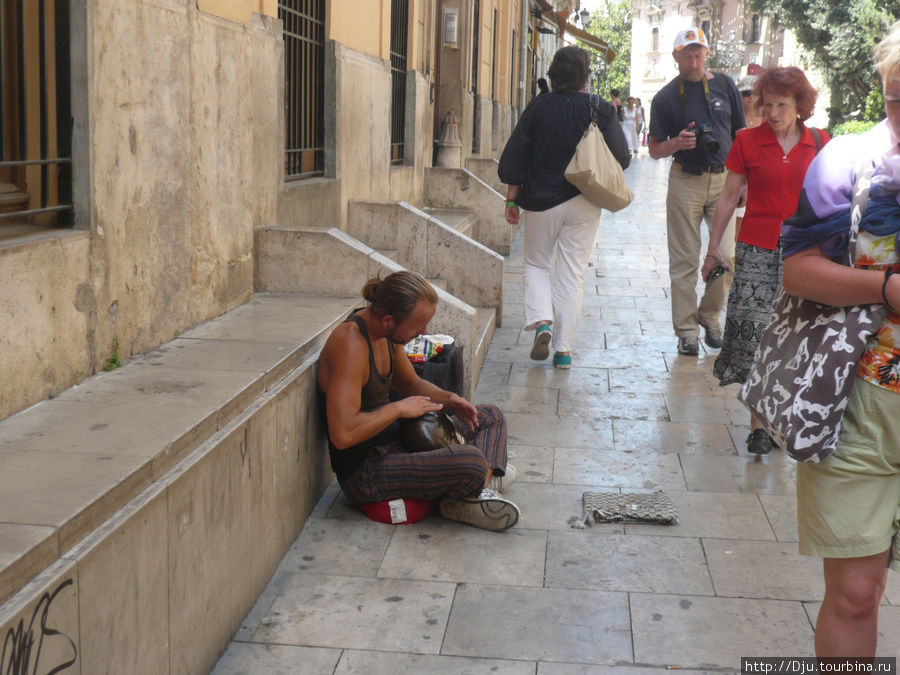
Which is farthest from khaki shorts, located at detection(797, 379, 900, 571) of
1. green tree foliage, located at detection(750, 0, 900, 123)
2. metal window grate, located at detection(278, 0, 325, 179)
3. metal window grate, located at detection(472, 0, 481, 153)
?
green tree foliage, located at detection(750, 0, 900, 123)

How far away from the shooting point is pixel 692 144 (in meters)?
6.76

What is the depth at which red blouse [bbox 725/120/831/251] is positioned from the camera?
205 inches

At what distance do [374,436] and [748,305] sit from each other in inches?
79.7

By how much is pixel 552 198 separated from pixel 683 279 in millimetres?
1150

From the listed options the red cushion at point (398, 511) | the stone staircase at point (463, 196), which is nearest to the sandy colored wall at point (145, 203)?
the red cushion at point (398, 511)

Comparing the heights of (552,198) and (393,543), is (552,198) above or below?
above

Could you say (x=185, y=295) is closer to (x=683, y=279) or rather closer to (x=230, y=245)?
(x=230, y=245)

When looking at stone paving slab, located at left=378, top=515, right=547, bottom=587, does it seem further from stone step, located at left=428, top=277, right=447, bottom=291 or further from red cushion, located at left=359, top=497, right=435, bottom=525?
stone step, located at left=428, top=277, right=447, bottom=291

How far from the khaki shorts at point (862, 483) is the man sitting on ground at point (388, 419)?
5.99ft

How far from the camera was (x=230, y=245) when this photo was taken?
5211 mm

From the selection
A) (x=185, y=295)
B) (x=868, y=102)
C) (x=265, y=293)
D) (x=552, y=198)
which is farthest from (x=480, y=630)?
(x=868, y=102)

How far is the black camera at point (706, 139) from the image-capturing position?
6.79 meters

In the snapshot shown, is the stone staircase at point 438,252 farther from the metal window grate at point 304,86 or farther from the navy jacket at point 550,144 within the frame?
the navy jacket at point 550,144

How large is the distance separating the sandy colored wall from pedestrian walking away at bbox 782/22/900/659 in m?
2.24
